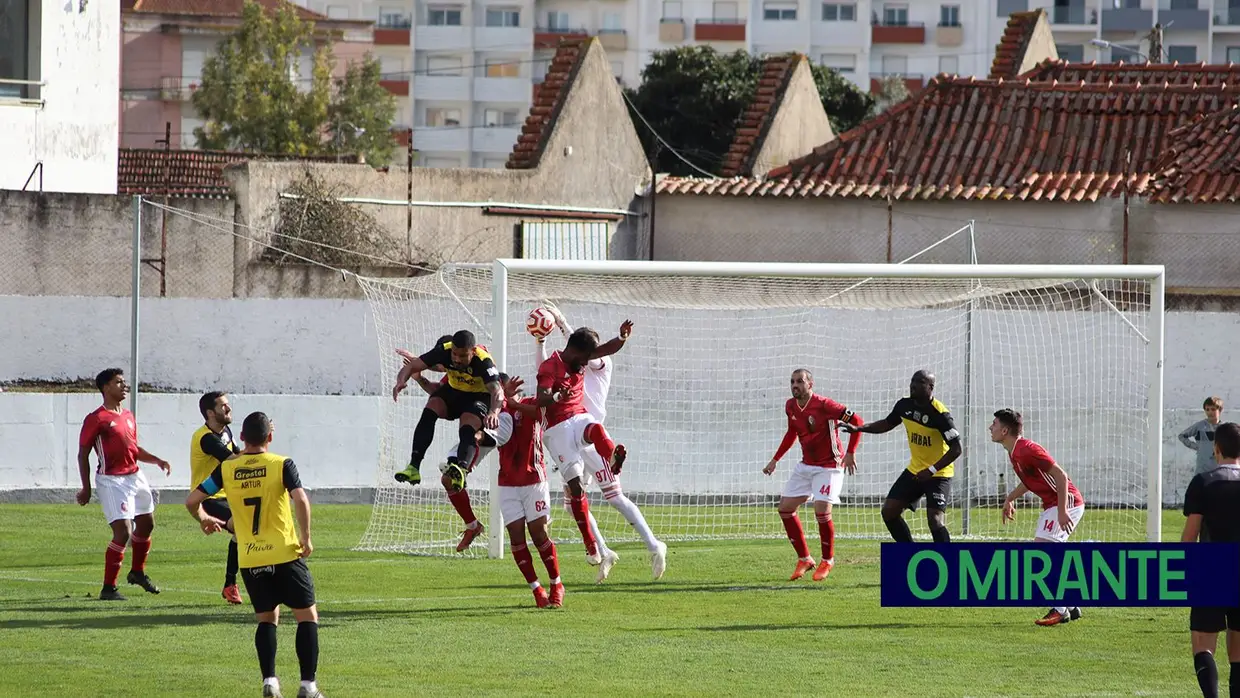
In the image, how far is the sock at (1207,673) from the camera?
9.60 m

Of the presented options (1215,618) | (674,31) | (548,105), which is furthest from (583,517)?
(674,31)

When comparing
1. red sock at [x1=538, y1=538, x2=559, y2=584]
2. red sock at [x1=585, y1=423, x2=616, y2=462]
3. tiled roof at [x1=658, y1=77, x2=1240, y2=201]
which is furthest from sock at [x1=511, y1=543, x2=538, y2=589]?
tiled roof at [x1=658, y1=77, x2=1240, y2=201]

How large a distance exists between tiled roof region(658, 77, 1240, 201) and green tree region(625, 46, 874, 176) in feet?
71.8

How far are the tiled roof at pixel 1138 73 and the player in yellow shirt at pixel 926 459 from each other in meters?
23.2

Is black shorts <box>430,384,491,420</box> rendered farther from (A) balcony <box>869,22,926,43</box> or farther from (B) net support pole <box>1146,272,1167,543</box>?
(A) balcony <box>869,22,926,43</box>

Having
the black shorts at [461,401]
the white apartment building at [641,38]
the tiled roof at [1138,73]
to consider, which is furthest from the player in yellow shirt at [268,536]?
the white apartment building at [641,38]

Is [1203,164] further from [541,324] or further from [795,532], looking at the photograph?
[541,324]

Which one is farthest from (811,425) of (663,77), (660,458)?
(663,77)

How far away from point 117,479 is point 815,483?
19.7ft

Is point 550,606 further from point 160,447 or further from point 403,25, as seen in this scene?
point 403,25

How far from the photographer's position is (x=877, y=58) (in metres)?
87.2

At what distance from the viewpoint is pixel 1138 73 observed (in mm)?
38000

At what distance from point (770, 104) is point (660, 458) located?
1507 cm

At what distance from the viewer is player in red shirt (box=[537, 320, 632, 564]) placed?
46.8 feet
